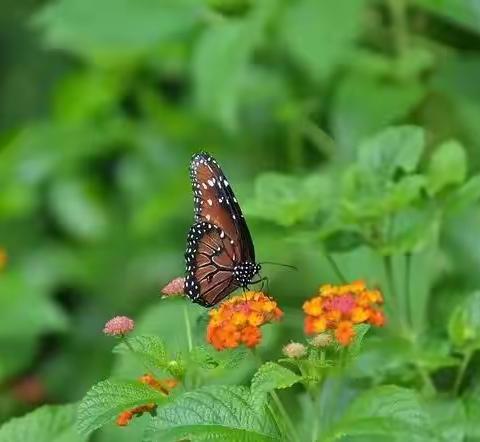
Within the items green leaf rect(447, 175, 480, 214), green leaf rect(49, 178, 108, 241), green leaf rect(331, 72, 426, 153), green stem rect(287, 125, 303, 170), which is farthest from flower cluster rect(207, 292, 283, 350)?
green leaf rect(49, 178, 108, 241)

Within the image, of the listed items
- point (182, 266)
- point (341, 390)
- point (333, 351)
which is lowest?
point (182, 266)

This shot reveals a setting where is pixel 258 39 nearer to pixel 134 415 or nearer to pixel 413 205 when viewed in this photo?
pixel 413 205

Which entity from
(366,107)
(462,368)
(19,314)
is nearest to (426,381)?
(462,368)

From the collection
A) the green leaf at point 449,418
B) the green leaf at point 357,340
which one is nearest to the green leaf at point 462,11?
the green leaf at point 449,418

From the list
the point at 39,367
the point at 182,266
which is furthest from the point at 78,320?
the point at 182,266

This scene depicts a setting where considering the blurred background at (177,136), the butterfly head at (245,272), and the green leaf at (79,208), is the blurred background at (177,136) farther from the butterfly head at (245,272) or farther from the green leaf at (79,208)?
the butterfly head at (245,272)

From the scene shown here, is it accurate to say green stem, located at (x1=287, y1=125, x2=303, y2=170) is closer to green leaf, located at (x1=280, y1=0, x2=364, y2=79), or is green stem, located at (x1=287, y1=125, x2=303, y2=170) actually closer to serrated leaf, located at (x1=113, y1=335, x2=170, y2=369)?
green leaf, located at (x1=280, y1=0, x2=364, y2=79)
